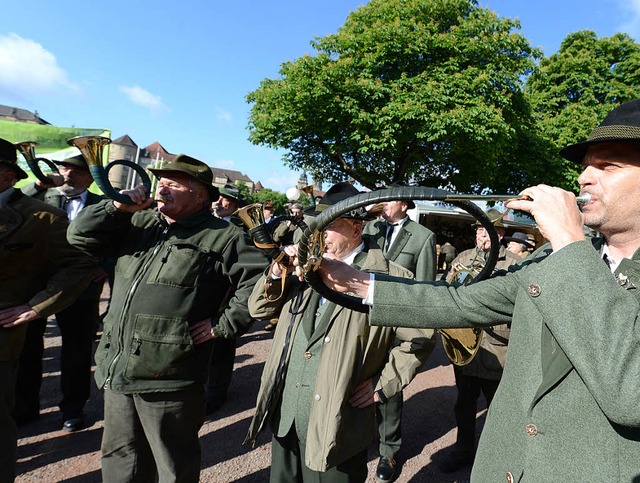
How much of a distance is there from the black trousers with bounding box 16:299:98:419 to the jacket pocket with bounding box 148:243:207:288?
2.15 metres

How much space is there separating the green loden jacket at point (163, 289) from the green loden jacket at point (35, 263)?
0.43 meters

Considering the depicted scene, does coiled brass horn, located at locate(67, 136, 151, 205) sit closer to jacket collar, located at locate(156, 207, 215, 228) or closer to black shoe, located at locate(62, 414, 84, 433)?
jacket collar, located at locate(156, 207, 215, 228)

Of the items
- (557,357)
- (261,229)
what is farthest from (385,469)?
(557,357)

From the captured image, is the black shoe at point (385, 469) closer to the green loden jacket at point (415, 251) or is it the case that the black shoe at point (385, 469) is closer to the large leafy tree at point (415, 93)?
the green loden jacket at point (415, 251)

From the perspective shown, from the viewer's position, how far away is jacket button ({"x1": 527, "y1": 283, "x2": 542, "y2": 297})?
1.25 metres

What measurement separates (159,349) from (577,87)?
82.0ft

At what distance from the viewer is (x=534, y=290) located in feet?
4.13

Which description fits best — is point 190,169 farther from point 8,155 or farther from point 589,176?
point 589,176

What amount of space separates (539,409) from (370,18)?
67.4ft

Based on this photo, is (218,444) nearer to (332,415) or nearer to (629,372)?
(332,415)

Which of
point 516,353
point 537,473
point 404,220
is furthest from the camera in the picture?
point 404,220

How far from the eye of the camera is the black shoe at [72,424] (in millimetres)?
4168

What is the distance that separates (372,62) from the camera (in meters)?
17.6

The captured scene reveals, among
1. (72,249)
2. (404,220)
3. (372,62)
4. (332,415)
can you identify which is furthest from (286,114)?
(332,415)
